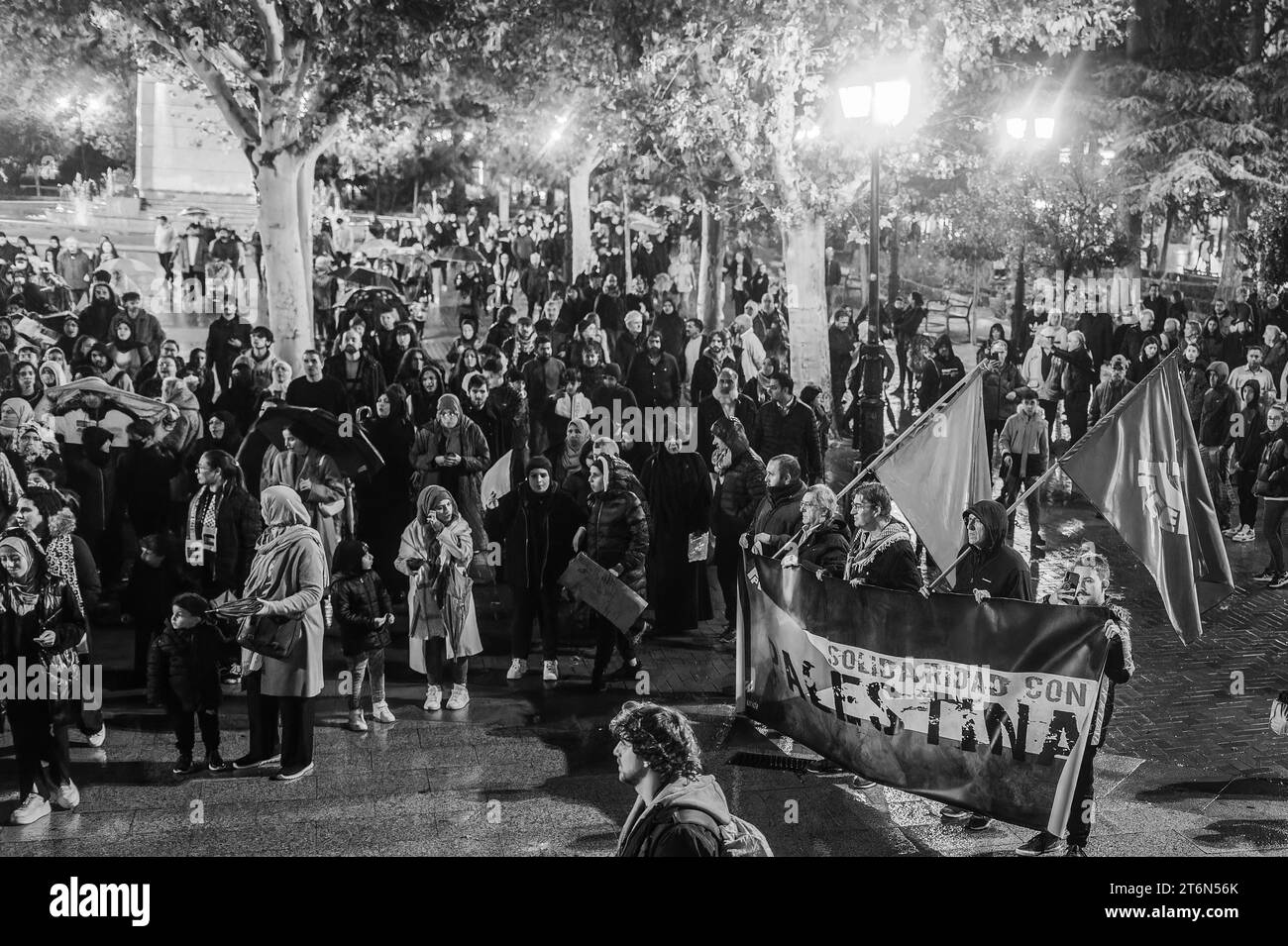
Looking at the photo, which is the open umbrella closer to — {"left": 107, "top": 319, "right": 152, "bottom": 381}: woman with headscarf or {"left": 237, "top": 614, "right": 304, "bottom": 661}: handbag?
{"left": 107, "top": 319, "right": 152, "bottom": 381}: woman with headscarf

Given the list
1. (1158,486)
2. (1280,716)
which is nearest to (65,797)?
(1280,716)

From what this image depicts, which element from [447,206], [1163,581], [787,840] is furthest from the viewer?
[447,206]

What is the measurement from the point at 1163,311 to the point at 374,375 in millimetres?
15306

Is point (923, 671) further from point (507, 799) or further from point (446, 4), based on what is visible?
point (446, 4)

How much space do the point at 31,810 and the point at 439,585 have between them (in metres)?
2.88

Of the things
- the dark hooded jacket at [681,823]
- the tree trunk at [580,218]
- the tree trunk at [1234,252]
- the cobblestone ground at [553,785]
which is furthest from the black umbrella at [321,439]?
the tree trunk at [1234,252]

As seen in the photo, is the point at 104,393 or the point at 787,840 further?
the point at 104,393

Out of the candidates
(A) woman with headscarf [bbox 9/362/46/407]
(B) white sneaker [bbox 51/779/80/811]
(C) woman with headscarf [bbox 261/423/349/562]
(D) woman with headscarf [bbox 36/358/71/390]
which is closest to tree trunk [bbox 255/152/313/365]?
(D) woman with headscarf [bbox 36/358/71/390]

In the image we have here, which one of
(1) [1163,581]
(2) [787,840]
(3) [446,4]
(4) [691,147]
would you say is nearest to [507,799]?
(2) [787,840]

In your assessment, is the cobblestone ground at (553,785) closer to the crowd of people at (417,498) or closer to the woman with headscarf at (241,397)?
the crowd of people at (417,498)

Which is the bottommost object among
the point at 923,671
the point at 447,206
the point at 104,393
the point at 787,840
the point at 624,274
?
the point at 787,840

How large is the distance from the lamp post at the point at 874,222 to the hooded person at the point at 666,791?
10.4m

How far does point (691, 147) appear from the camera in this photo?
23781 mm
